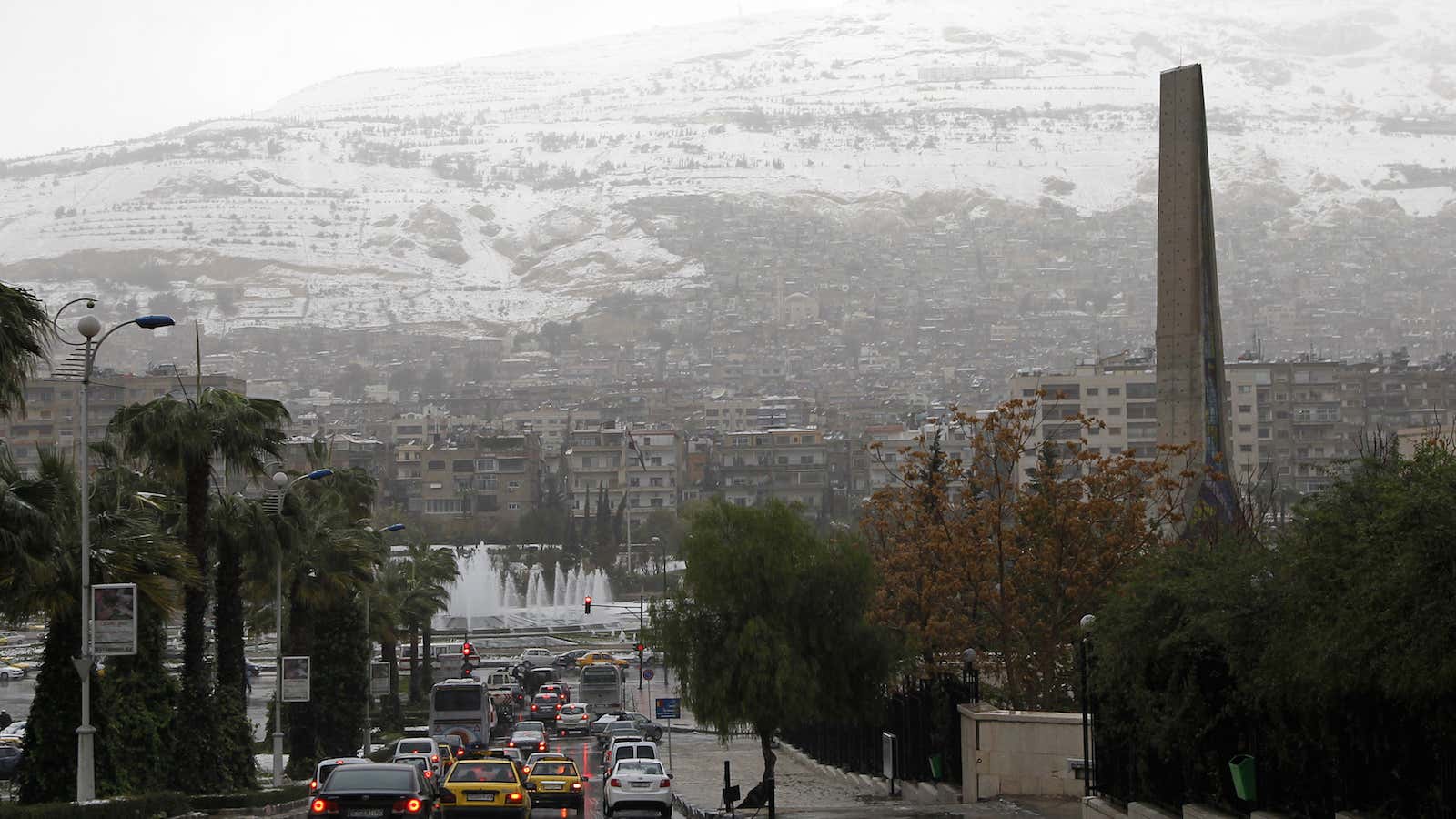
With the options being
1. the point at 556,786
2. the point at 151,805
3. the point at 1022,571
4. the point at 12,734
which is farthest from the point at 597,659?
the point at 151,805

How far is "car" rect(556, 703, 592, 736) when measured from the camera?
67188mm

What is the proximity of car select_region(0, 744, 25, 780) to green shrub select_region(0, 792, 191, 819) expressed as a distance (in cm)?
1683

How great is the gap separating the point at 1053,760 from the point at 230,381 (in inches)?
6341

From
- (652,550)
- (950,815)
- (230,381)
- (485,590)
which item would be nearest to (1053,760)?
(950,815)

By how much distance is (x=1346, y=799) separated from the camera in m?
18.7

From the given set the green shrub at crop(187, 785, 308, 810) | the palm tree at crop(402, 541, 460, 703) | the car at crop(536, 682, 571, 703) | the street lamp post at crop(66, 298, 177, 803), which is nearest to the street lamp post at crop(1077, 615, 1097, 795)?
the street lamp post at crop(66, 298, 177, 803)

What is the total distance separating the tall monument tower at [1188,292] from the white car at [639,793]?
69.5ft

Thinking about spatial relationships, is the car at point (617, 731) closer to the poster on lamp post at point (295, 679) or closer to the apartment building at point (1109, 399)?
the poster on lamp post at point (295, 679)

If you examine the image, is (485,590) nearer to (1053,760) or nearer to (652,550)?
(652,550)

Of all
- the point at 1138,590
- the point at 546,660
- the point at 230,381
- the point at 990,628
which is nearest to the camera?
the point at 1138,590

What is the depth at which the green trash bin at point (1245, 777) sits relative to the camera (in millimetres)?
20844

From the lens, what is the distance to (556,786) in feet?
117

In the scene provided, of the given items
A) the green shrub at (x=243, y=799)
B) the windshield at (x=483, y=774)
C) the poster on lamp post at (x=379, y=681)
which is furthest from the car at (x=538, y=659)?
the windshield at (x=483, y=774)

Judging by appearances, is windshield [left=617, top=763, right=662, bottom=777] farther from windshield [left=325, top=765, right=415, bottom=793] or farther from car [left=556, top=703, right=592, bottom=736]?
car [left=556, top=703, right=592, bottom=736]
